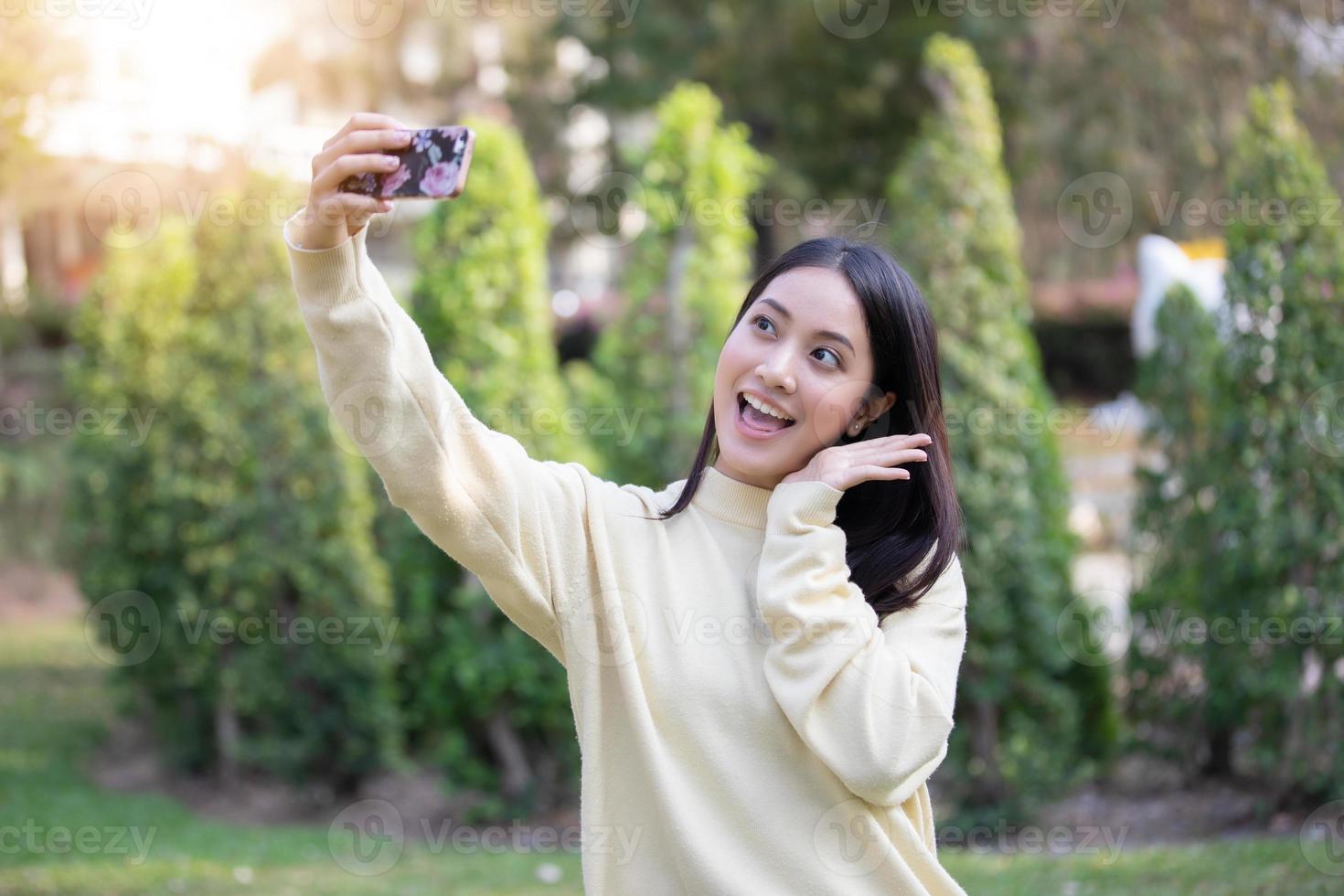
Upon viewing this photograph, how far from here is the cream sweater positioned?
179 centimetres

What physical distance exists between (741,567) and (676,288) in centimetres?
430

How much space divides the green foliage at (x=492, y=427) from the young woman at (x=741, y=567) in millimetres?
3902

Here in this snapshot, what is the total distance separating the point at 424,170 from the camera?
67.3 inches

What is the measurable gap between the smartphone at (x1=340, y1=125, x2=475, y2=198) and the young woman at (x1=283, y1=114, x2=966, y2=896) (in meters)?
0.03

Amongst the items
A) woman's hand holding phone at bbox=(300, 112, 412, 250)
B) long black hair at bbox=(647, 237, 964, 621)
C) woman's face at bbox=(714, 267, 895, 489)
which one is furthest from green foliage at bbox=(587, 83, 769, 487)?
woman's hand holding phone at bbox=(300, 112, 412, 250)

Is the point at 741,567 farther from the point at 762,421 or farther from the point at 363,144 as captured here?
the point at 363,144

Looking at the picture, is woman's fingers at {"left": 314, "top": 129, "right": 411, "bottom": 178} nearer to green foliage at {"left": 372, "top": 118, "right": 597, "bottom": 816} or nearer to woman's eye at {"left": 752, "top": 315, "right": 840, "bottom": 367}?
woman's eye at {"left": 752, "top": 315, "right": 840, "bottom": 367}

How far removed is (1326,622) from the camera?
16.0 ft

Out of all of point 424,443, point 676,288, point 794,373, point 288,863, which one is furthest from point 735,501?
point 676,288

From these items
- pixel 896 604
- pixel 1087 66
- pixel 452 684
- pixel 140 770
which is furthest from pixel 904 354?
pixel 1087 66

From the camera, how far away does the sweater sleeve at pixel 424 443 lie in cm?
175

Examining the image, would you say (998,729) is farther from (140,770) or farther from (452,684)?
(140,770)

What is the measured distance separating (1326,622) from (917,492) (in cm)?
344

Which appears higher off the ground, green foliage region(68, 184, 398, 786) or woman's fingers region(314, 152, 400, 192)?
woman's fingers region(314, 152, 400, 192)
